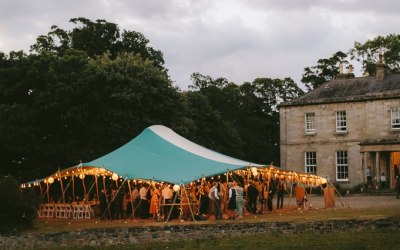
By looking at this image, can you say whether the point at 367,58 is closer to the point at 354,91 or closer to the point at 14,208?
the point at 354,91

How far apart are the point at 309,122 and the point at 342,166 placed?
3.47m

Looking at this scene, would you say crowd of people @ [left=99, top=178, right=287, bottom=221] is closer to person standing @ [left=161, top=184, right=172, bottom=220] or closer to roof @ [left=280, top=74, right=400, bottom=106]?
person standing @ [left=161, top=184, right=172, bottom=220]

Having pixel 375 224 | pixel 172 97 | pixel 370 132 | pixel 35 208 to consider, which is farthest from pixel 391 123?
pixel 35 208

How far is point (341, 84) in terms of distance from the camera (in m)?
39.3

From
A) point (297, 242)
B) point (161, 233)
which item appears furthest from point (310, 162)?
A: point (297, 242)

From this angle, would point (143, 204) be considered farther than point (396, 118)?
No

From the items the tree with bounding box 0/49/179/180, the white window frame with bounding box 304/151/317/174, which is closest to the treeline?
the tree with bounding box 0/49/179/180

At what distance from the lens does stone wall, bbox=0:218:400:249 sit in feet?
54.1

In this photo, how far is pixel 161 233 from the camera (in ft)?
55.7

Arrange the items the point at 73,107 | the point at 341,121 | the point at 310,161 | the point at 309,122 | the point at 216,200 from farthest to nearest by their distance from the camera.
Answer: the point at 309,122, the point at 310,161, the point at 341,121, the point at 73,107, the point at 216,200

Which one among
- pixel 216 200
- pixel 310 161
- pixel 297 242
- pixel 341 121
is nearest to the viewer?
pixel 297 242

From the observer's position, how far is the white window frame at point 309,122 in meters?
38.2

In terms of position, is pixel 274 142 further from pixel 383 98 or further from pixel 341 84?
pixel 383 98

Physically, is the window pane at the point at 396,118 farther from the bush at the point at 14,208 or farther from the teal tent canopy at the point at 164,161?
the bush at the point at 14,208
